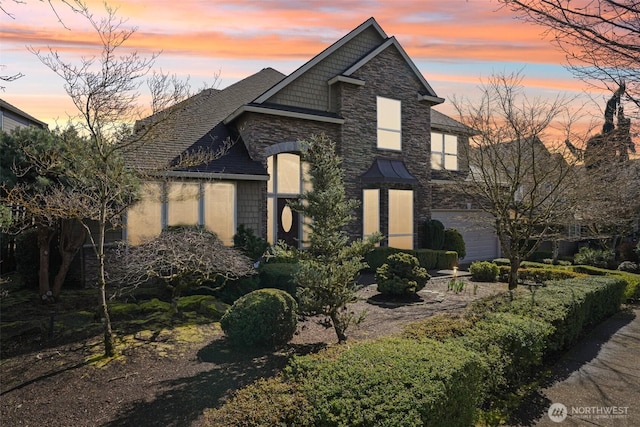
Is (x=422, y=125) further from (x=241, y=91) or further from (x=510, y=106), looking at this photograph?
(x=241, y=91)

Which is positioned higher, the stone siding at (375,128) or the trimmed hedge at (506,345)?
the stone siding at (375,128)

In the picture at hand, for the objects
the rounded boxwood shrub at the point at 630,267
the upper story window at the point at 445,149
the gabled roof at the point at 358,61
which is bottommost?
the rounded boxwood shrub at the point at 630,267

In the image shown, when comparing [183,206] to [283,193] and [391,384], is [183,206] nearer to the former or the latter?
[283,193]

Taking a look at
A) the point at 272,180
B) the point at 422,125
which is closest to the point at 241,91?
the point at 272,180

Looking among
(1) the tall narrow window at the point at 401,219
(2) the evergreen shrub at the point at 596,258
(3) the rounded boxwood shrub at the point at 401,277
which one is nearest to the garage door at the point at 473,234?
(1) the tall narrow window at the point at 401,219

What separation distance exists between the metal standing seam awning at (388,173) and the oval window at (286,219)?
380 cm

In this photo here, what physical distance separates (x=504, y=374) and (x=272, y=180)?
38.0ft

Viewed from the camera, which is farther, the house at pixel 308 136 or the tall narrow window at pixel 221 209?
the tall narrow window at pixel 221 209

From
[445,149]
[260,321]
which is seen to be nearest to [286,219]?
[260,321]

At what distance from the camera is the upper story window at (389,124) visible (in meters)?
19.0

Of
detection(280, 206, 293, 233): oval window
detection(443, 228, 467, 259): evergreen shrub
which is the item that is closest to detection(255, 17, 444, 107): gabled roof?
detection(280, 206, 293, 233): oval window

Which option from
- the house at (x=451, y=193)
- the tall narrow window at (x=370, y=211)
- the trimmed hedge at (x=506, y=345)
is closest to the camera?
the trimmed hedge at (x=506, y=345)

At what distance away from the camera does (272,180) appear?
16203 mm

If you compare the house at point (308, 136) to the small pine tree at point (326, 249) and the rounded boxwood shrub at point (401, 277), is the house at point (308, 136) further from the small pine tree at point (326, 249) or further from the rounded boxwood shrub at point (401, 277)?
the small pine tree at point (326, 249)
